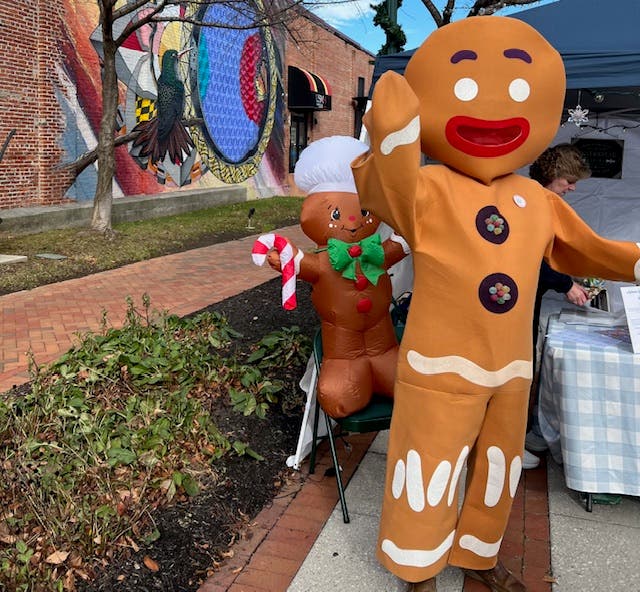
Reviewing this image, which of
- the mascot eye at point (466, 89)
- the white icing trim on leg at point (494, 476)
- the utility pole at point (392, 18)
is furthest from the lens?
the utility pole at point (392, 18)

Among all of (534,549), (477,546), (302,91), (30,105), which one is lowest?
(534,549)

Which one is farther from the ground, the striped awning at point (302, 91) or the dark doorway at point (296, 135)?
the striped awning at point (302, 91)

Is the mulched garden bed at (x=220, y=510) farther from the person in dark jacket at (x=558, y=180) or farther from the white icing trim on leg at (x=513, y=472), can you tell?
the person in dark jacket at (x=558, y=180)

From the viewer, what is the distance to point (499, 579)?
2.58 metres

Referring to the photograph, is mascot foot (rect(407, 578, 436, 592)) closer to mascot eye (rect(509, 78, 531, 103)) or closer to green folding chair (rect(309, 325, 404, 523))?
green folding chair (rect(309, 325, 404, 523))

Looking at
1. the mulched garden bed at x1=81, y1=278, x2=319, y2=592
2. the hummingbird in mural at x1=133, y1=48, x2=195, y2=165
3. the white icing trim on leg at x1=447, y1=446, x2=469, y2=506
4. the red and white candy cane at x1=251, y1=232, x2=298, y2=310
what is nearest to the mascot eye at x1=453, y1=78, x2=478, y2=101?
the red and white candy cane at x1=251, y1=232, x2=298, y2=310

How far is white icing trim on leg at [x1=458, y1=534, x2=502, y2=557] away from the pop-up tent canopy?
2.54m

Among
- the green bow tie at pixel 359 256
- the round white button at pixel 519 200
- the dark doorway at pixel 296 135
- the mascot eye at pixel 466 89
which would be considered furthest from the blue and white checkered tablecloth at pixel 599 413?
the dark doorway at pixel 296 135

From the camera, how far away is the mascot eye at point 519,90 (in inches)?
88.2

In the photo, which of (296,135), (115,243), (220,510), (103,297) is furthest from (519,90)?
(296,135)

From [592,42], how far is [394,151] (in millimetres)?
2454

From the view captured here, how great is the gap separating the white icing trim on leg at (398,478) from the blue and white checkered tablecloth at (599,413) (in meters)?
1.17

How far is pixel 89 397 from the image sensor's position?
3457mm

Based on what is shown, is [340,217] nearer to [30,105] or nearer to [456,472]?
[456,472]
